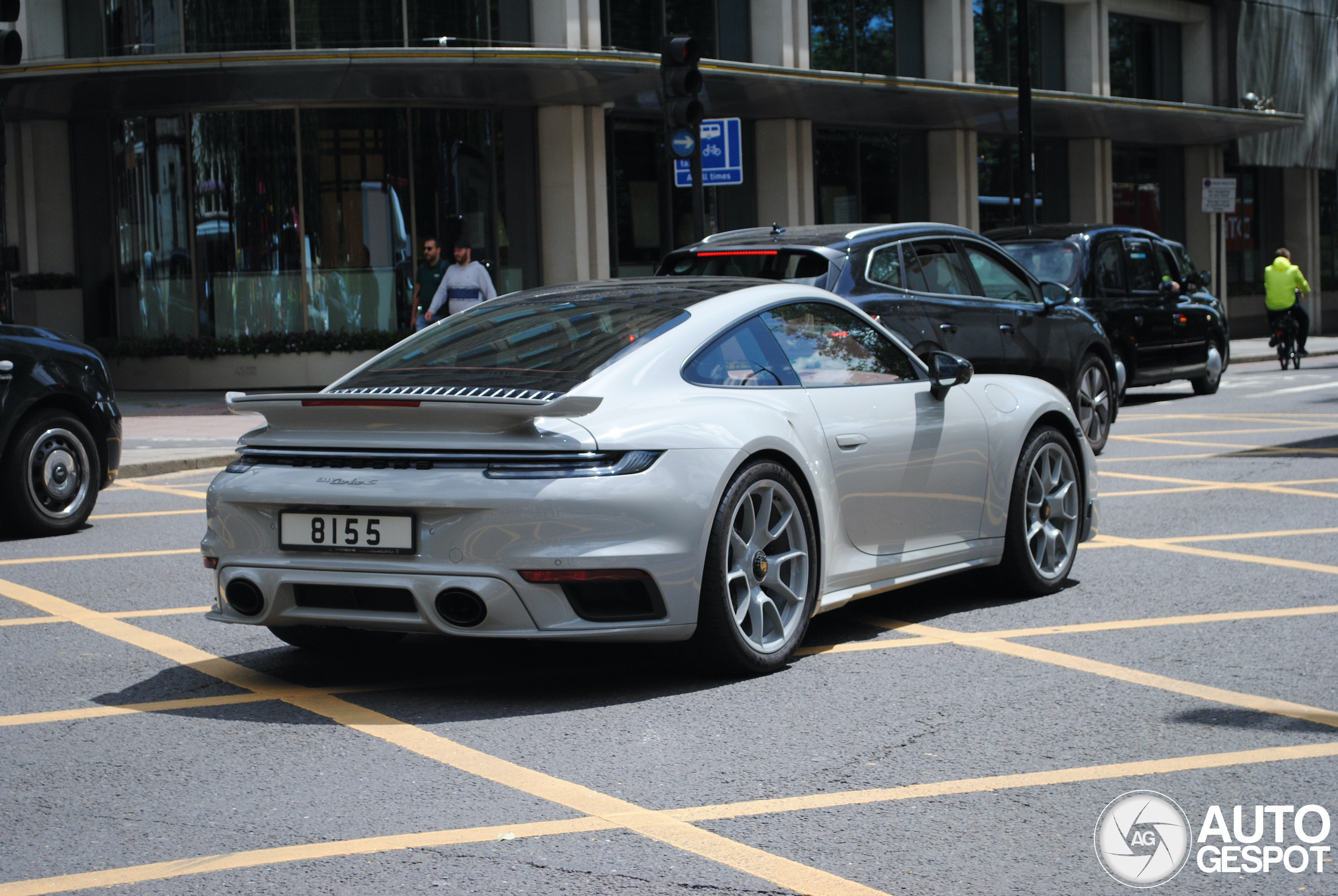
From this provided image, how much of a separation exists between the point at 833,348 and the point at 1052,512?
1456mm

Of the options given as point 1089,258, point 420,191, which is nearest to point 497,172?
point 420,191

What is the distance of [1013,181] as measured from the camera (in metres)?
32.2

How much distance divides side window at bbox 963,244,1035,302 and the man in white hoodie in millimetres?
5506

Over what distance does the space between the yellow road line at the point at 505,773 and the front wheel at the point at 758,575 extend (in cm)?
102

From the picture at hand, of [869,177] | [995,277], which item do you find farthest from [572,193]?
[995,277]

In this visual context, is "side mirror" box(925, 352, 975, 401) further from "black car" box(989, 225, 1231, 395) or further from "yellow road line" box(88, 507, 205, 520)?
"black car" box(989, 225, 1231, 395)

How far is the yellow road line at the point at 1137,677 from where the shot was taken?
4980mm

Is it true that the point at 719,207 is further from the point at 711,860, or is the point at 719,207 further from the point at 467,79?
the point at 711,860

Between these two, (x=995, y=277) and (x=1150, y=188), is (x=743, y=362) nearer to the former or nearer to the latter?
(x=995, y=277)

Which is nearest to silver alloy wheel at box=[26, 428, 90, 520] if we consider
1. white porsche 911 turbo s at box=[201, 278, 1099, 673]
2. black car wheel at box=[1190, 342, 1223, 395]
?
white porsche 911 turbo s at box=[201, 278, 1099, 673]

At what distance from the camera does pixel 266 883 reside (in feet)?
11.8

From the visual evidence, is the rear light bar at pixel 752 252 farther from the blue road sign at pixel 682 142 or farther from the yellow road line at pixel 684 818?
the yellow road line at pixel 684 818

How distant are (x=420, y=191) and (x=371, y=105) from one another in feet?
4.34

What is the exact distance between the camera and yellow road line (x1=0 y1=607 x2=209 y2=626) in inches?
271
